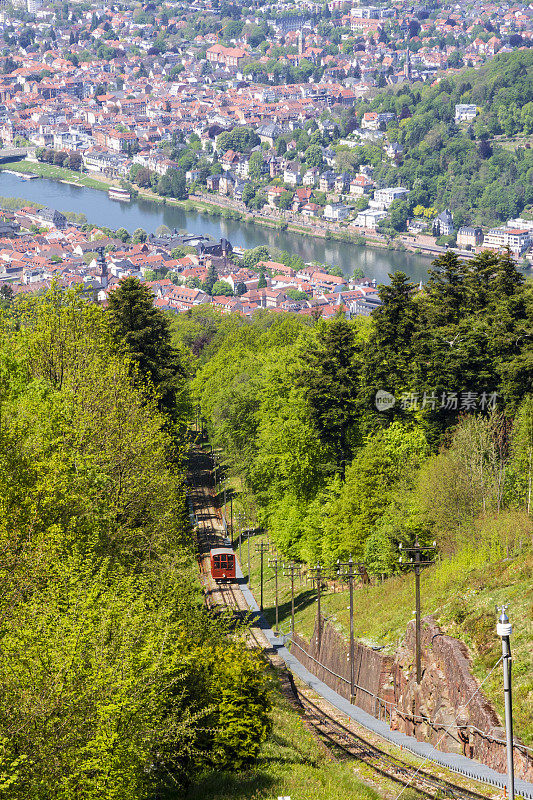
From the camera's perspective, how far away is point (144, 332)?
2891cm

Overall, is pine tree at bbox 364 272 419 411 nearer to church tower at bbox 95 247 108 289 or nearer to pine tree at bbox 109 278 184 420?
pine tree at bbox 109 278 184 420

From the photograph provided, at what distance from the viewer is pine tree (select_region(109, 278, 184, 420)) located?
2895 centimetres

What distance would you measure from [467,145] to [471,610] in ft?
420

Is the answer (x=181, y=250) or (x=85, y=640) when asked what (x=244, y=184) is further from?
(x=85, y=640)

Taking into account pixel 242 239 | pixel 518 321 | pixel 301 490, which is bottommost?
pixel 242 239

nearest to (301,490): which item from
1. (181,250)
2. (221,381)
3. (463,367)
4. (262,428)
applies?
(262,428)

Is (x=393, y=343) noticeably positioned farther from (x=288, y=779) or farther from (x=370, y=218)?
(x=370, y=218)

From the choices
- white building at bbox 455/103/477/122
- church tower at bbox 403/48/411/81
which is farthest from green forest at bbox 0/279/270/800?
church tower at bbox 403/48/411/81

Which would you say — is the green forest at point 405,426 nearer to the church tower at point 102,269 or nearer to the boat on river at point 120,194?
the church tower at point 102,269

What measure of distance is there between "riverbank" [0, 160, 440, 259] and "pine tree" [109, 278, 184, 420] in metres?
83.0

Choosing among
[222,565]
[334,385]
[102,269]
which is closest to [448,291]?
[334,385]

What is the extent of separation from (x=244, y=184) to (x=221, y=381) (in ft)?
329

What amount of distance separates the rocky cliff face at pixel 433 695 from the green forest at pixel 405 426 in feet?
11.9

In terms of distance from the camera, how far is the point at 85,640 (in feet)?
36.7
